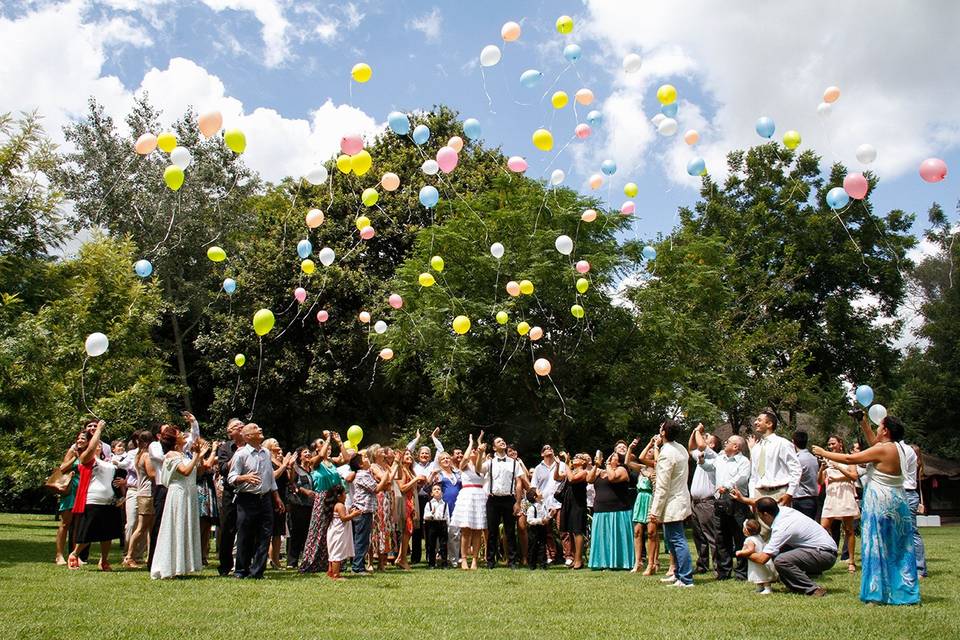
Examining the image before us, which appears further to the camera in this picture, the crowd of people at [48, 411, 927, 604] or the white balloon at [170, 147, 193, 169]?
the white balloon at [170, 147, 193, 169]

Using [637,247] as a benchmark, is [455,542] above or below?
below

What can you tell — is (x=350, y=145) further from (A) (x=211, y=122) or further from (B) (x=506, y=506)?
(B) (x=506, y=506)

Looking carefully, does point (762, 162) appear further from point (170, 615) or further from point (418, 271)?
point (170, 615)

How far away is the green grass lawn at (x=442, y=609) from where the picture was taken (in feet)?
18.7

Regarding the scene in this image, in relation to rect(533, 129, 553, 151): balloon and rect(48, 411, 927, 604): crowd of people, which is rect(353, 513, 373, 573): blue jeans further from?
rect(533, 129, 553, 151): balloon

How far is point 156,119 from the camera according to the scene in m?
30.5

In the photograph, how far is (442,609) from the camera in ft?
22.9

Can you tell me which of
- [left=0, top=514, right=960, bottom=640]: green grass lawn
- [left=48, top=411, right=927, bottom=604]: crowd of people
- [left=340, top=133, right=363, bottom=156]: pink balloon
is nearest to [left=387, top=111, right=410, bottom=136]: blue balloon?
[left=340, top=133, right=363, bottom=156]: pink balloon

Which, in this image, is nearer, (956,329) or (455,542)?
(455,542)

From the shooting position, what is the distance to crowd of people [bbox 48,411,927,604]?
7.78 metres

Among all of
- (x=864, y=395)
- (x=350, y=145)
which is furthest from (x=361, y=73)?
(x=864, y=395)

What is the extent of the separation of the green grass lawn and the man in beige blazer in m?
0.60

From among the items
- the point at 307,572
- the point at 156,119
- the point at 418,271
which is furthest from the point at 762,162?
the point at 307,572

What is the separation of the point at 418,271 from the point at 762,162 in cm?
1731
